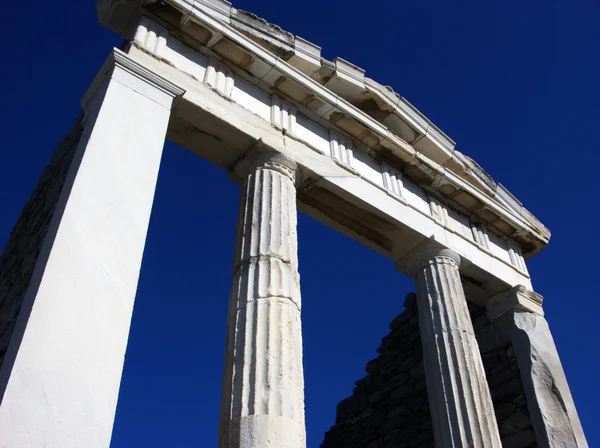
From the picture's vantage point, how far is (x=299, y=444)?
15.6 feet

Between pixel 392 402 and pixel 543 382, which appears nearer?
pixel 543 382

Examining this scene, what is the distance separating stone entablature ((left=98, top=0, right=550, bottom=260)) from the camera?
691cm

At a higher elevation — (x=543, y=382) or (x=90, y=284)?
(x=543, y=382)

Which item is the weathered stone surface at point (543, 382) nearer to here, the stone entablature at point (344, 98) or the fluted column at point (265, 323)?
the stone entablature at point (344, 98)

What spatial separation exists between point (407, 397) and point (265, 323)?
16.1ft

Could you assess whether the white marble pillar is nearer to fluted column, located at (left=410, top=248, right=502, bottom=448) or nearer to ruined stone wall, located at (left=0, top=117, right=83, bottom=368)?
ruined stone wall, located at (left=0, top=117, right=83, bottom=368)

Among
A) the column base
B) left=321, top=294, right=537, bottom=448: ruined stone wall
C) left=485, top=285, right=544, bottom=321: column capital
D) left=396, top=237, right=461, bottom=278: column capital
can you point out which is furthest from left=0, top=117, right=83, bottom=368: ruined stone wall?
left=485, top=285, right=544, bottom=321: column capital

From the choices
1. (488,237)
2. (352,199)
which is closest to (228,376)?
(352,199)

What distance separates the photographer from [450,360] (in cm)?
711

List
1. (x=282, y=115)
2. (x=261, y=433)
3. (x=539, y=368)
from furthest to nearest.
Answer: (x=539, y=368) < (x=282, y=115) < (x=261, y=433)

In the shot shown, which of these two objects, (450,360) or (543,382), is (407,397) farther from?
A: (450,360)

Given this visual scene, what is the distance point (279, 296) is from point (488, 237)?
4.93 metres

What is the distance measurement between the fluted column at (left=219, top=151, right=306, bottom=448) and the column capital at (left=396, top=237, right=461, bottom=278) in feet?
7.76

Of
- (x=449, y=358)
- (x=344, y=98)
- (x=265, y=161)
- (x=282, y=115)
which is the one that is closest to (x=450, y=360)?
(x=449, y=358)
